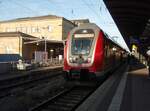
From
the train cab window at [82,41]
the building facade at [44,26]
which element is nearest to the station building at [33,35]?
the building facade at [44,26]

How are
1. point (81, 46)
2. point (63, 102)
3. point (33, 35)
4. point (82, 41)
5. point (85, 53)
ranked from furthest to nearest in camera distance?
point (33, 35) < point (82, 41) < point (81, 46) < point (85, 53) < point (63, 102)

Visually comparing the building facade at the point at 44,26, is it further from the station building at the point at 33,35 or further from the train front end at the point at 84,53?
the train front end at the point at 84,53

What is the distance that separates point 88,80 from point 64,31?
170 ft

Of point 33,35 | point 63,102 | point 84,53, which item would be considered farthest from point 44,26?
point 63,102

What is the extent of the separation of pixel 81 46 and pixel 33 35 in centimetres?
5510

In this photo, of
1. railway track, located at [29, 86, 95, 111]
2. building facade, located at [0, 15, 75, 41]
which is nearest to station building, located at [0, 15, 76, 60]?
building facade, located at [0, 15, 75, 41]

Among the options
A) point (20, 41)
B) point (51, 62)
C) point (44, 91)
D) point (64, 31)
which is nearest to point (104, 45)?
point (44, 91)

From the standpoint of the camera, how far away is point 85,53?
16.1 metres

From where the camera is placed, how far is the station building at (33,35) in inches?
1911

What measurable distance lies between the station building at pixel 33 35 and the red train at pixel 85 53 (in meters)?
22.8

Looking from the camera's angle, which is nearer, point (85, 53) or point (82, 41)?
point (85, 53)

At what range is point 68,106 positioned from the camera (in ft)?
37.5

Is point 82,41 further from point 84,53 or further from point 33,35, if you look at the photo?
point 33,35

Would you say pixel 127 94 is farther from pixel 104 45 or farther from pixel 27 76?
pixel 27 76
